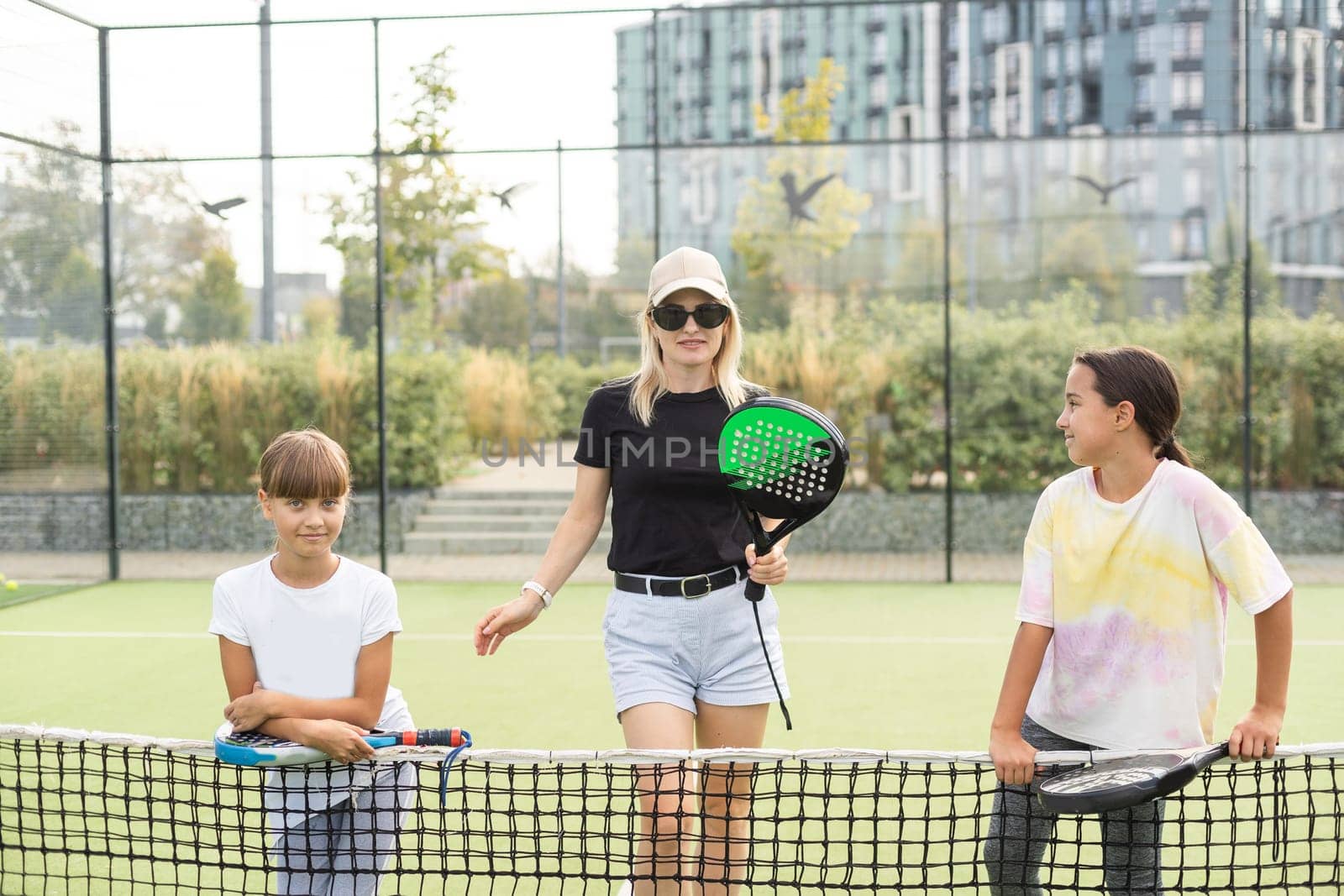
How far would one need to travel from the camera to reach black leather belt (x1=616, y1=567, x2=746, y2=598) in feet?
8.95

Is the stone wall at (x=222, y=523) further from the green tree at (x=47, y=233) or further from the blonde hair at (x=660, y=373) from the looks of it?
the blonde hair at (x=660, y=373)

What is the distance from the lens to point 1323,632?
6871 millimetres

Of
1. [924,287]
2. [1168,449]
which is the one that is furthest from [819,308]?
[1168,449]

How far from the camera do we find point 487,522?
9641 millimetres

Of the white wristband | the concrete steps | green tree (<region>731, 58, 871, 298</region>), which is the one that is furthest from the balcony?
the white wristband

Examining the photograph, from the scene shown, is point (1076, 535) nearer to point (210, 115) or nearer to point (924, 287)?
point (924, 287)

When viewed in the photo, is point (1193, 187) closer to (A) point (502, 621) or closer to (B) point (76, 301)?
(B) point (76, 301)

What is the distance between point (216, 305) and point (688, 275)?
767 cm

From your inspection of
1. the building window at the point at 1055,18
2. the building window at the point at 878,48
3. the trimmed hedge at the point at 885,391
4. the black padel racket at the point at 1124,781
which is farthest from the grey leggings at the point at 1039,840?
the building window at the point at 1055,18

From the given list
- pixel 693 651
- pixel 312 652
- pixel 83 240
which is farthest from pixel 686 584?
pixel 83 240

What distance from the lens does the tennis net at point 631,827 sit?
2465 mm

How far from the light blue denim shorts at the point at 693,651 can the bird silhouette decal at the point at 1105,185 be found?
7.77 metres

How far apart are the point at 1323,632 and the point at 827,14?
523cm

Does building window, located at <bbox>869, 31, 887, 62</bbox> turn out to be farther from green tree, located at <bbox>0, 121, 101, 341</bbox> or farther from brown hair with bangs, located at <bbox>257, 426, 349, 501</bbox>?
brown hair with bangs, located at <bbox>257, 426, 349, 501</bbox>
